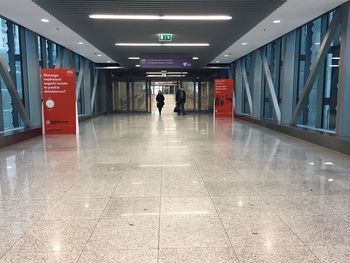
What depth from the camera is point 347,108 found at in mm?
7664

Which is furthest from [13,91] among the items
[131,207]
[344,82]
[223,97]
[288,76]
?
[223,97]

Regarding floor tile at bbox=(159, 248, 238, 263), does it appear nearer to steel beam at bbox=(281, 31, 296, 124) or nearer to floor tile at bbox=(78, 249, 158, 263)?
floor tile at bbox=(78, 249, 158, 263)

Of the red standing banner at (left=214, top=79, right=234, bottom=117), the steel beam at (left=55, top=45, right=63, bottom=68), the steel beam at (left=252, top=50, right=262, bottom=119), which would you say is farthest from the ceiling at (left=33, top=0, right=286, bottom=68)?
the red standing banner at (left=214, top=79, right=234, bottom=117)

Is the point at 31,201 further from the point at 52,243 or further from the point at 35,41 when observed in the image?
the point at 35,41

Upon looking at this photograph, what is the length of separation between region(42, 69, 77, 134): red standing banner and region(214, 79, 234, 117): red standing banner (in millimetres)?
9528

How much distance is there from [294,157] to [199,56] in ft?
35.8

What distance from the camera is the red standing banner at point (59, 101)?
10477 mm

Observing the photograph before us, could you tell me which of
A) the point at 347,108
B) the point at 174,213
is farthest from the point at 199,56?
the point at 174,213

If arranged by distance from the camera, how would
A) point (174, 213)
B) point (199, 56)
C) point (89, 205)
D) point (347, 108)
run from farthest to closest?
1. point (199, 56)
2. point (347, 108)
3. point (89, 205)
4. point (174, 213)

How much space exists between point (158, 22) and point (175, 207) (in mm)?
6937

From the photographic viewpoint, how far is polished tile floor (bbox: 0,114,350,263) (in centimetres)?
279

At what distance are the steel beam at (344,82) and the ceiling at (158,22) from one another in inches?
68.2

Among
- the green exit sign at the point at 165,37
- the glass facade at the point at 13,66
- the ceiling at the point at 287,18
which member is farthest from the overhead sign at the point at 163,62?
the glass facade at the point at 13,66

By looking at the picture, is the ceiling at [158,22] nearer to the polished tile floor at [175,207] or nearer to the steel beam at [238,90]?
the polished tile floor at [175,207]
